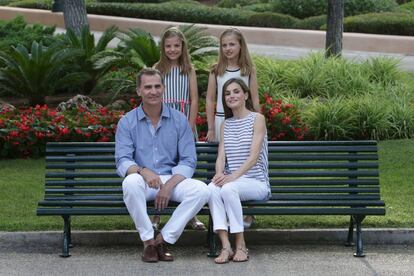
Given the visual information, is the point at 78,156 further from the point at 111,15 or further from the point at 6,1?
the point at 6,1

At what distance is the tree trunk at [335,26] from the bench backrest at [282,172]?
869 centimetres

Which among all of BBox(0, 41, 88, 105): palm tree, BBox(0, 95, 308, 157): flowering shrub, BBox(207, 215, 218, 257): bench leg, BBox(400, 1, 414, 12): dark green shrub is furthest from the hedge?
BBox(207, 215, 218, 257): bench leg

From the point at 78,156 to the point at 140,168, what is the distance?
26.5 inches

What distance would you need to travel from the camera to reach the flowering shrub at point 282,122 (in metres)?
11.6

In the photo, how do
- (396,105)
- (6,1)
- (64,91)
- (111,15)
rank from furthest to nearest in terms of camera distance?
(6,1), (111,15), (64,91), (396,105)

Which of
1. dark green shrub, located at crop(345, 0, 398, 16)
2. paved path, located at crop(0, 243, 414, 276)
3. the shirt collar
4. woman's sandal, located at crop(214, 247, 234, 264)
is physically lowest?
paved path, located at crop(0, 243, 414, 276)

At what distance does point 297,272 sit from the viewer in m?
6.80

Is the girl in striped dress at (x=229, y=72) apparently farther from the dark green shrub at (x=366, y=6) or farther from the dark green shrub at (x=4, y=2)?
the dark green shrub at (x=4, y=2)

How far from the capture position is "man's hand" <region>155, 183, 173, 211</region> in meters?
7.07

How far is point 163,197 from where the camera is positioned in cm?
707

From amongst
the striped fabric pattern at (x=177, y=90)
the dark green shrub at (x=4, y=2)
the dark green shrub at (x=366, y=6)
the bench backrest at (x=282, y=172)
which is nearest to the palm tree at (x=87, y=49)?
the striped fabric pattern at (x=177, y=90)

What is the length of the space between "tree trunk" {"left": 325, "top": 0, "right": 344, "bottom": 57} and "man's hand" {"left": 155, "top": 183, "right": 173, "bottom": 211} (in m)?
9.56

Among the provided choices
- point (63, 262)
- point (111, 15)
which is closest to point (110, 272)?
point (63, 262)

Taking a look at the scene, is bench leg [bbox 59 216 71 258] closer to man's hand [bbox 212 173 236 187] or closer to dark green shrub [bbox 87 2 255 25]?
man's hand [bbox 212 173 236 187]
